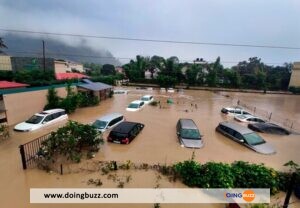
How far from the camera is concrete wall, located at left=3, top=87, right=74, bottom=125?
15367 millimetres

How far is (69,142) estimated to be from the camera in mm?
9688

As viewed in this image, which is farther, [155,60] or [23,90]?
[155,60]

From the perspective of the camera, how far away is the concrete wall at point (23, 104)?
15.4m

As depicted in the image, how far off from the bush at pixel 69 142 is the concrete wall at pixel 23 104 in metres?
8.43

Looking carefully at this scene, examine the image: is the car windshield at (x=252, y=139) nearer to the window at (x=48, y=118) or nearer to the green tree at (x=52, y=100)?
the window at (x=48, y=118)

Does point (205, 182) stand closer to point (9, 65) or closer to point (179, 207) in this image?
point (179, 207)

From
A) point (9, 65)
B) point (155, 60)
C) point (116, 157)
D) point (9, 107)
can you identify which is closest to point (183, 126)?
point (116, 157)

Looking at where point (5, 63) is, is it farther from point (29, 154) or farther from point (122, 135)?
point (122, 135)

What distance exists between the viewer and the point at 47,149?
9.47 metres

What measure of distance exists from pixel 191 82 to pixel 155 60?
14.2 metres

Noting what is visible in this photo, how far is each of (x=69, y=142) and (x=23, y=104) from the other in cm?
1037

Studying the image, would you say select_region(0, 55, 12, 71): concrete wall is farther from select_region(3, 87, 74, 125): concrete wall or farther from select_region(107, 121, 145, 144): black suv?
select_region(107, 121, 145, 144): black suv

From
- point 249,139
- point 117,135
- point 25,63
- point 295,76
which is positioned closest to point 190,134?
point 249,139

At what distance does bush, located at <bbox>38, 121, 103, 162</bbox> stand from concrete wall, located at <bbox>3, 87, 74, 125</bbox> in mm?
8425
